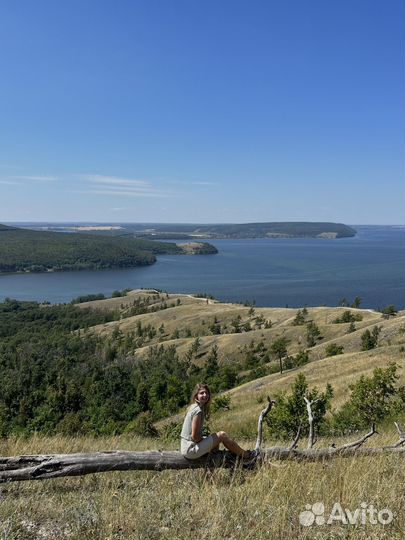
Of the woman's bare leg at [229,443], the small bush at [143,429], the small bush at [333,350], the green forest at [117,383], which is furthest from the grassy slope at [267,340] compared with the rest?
the woman's bare leg at [229,443]

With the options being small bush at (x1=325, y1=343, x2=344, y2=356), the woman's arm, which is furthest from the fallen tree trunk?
small bush at (x1=325, y1=343, x2=344, y2=356)

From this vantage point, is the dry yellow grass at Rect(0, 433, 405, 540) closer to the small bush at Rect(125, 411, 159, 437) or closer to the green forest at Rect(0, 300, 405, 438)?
the green forest at Rect(0, 300, 405, 438)

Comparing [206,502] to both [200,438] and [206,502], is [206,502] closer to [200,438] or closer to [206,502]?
[206,502]

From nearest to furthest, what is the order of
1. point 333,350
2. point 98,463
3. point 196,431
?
point 98,463, point 196,431, point 333,350

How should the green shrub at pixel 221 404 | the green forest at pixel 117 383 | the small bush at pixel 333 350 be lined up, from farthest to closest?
the small bush at pixel 333 350
the green shrub at pixel 221 404
the green forest at pixel 117 383

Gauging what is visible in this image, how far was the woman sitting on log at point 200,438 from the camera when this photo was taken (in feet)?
17.3

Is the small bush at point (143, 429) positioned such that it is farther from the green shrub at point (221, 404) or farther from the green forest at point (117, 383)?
the green shrub at point (221, 404)

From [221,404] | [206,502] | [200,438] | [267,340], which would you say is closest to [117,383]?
[267,340]

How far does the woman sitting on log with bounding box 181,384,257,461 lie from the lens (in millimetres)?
5265

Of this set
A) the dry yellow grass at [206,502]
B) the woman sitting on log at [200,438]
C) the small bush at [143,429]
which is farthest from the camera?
the small bush at [143,429]

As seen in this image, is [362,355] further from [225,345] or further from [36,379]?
[36,379]

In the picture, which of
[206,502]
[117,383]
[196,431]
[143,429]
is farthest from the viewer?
[117,383]

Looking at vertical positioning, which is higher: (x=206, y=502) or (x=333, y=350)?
→ (x=206, y=502)

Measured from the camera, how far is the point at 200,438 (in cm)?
533
